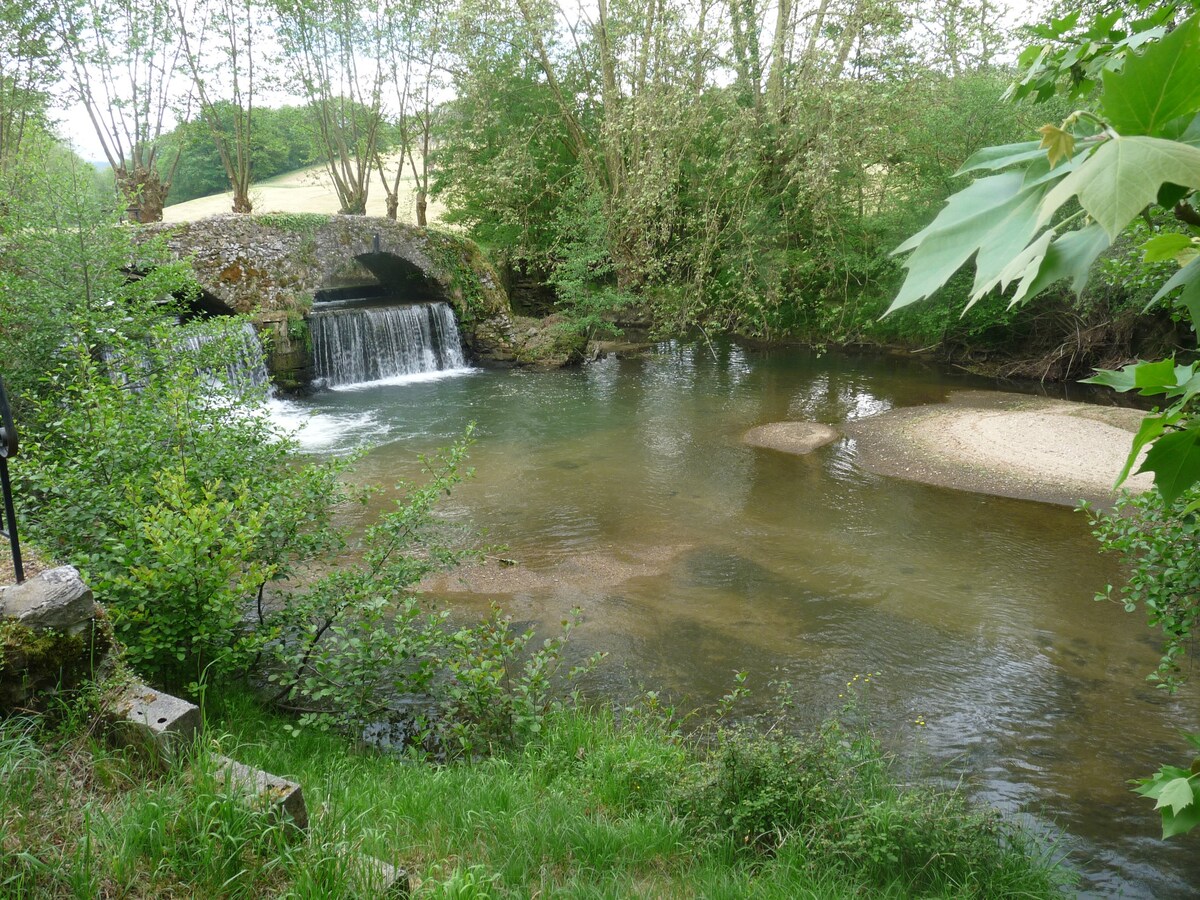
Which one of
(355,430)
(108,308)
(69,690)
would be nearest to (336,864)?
(69,690)

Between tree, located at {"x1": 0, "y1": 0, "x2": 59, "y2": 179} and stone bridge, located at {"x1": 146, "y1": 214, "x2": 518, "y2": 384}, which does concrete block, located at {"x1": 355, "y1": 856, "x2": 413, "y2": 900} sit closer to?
stone bridge, located at {"x1": 146, "y1": 214, "x2": 518, "y2": 384}

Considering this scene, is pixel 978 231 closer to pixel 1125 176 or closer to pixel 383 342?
pixel 1125 176

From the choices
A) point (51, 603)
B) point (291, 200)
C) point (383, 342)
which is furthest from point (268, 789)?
point (291, 200)

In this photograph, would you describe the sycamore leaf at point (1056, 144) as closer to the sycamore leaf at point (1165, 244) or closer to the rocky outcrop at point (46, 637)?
the sycamore leaf at point (1165, 244)

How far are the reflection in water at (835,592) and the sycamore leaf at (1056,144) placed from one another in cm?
481

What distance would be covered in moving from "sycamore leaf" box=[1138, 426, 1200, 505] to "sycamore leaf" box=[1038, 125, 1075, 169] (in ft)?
1.93

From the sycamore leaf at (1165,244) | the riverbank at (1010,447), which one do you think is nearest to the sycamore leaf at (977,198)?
the sycamore leaf at (1165,244)

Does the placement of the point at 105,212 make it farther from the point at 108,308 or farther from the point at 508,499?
the point at 508,499

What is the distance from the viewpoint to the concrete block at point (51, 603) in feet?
10.8

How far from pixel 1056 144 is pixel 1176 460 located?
2.16ft

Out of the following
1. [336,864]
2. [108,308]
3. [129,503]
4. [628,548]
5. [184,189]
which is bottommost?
[628,548]

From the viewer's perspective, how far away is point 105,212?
7742 millimetres

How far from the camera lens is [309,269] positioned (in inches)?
642

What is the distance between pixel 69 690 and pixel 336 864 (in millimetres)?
1580
